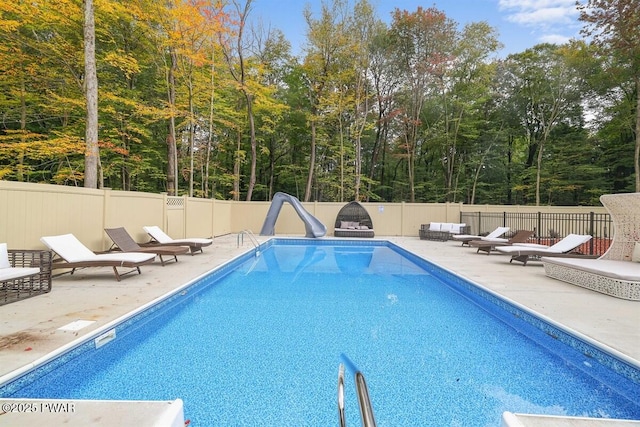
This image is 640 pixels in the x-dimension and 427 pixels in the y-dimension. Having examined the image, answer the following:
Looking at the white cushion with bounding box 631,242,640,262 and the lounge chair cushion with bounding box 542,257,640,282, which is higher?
the white cushion with bounding box 631,242,640,262

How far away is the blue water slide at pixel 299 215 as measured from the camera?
41.4 feet

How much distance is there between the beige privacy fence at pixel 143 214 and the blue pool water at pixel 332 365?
8.12 feet

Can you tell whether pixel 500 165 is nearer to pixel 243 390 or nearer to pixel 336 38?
pixel 336 38

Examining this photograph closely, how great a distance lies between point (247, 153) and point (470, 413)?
19.5 metres

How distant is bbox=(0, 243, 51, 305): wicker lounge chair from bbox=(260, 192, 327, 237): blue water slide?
885 centimetres

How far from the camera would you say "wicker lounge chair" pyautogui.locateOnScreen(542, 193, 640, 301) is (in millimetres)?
4133

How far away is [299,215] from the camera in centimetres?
1276

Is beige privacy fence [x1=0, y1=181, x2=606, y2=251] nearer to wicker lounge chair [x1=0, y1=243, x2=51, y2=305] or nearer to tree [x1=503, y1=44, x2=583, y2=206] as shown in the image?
wicker lounge chair [x1=0, y1=243, x2=51, y2=305]

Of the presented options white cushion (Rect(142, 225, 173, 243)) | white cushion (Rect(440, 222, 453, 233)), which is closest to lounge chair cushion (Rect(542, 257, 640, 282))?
white cushion (Rect(440, 222, 453, 233))

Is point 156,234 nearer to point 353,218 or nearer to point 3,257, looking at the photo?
point 3,257

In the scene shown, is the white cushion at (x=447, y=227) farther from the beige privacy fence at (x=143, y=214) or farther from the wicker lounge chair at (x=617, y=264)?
the wicker lounge chair at (x=617, y=264)

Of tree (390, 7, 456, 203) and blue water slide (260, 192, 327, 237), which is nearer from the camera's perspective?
blue water slide (260, 192, 327, 237)

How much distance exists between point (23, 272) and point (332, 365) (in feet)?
11.6

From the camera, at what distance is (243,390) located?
7.75ft
